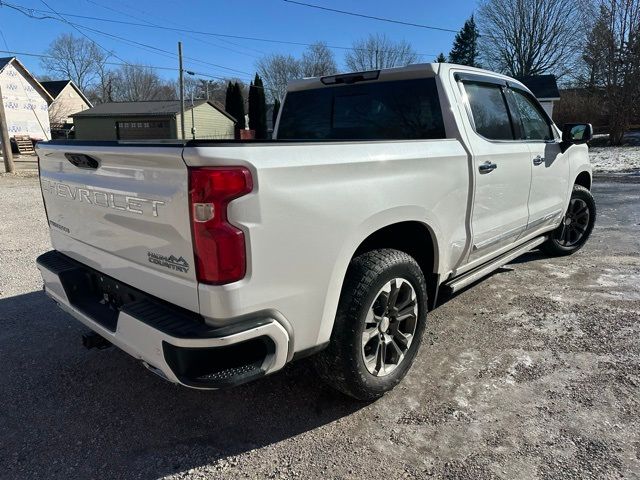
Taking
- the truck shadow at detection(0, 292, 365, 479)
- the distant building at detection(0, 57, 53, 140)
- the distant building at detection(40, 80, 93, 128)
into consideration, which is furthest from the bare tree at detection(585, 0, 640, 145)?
the distant building at detection(40, 80, 93, 128)

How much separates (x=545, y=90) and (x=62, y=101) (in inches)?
1913

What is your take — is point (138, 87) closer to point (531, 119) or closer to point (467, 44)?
point (467, 44)

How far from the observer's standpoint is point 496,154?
3.53 m

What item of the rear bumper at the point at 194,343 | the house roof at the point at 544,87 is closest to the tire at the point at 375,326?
the rear bumper at the point at 194,343

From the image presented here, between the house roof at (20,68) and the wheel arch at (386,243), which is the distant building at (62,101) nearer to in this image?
the house roof at (20,68)

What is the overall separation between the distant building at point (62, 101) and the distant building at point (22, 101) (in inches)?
429

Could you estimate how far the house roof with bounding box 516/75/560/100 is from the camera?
35825 mm

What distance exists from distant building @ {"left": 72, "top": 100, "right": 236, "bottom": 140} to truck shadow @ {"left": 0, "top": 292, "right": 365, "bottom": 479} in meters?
40.0

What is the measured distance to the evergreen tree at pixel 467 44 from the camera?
58406 mm

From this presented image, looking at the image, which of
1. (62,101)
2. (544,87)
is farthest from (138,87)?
(544,87)

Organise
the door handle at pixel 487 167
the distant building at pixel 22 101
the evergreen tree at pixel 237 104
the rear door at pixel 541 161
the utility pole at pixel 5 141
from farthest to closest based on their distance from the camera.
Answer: the evergreen tree at pixel 237 104 → the distant building at pixel 22 101 → the utility pole at pixel 5 141 → the rear door at pixel 541 161 → the door handle at pixel 487 167

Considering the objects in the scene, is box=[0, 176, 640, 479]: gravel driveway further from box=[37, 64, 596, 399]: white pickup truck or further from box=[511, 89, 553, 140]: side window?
box=[511, 89, 553, 140]: side window

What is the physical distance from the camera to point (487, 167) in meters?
3.39

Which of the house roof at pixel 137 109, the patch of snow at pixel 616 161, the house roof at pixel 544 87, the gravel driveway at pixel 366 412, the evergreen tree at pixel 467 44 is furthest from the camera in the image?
the evergreen tree at pixel 467 44
